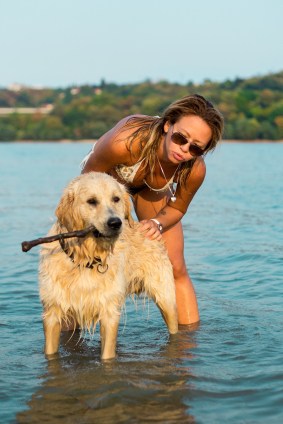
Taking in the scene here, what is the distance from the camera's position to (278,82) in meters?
130

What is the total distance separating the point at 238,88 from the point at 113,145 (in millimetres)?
128720

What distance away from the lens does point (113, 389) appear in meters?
6.00

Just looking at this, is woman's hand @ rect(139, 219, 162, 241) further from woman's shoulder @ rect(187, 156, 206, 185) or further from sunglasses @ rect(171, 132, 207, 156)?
sunglasses @ rect(171, 132, 207, 156)

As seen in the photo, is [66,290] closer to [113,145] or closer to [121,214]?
[121,214]

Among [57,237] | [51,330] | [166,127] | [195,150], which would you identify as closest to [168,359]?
[51,330]

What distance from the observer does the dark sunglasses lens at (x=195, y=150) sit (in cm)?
684

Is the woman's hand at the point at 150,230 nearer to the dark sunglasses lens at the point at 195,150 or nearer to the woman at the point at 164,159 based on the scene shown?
the woman at the point at 164,159

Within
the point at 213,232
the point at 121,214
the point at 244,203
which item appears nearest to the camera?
the point at 121,214

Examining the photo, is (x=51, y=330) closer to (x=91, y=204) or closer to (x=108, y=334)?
(x=108, y=334)

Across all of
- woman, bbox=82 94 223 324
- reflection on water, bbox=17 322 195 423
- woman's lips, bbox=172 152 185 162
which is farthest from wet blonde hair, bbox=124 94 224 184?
reflection on water, bbox=17 322 195 423

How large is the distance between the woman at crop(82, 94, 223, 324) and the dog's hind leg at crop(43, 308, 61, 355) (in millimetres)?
1255

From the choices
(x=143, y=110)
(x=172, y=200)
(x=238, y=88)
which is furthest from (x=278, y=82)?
(x=172, y=200)

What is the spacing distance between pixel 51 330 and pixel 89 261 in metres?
0.81

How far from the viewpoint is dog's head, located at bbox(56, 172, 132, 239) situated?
5941 mm
